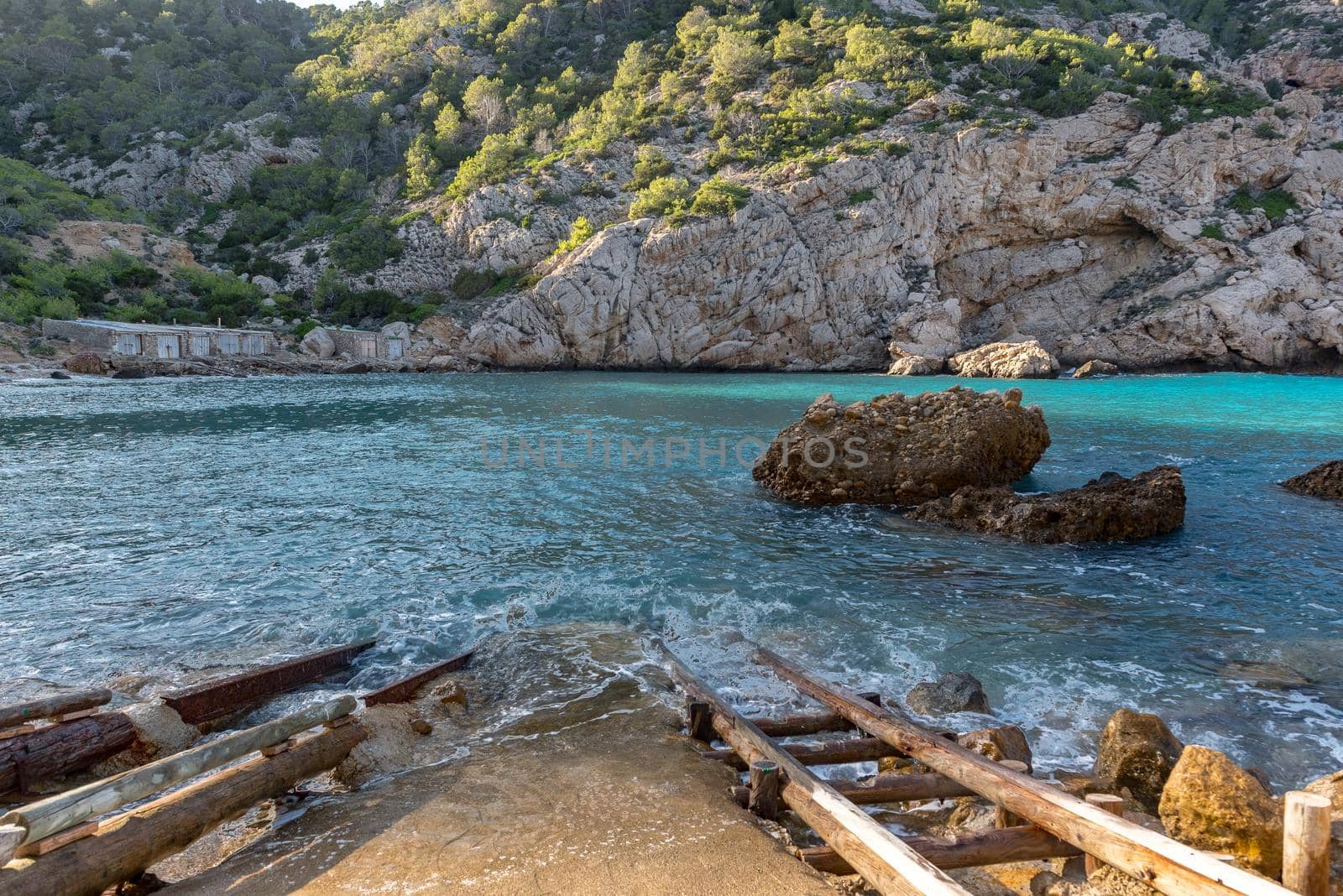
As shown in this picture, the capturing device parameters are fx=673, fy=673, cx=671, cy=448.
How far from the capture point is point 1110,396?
29406 millimetres

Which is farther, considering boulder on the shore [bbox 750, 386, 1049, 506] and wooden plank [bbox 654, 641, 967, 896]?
boulder on the shore [bbox 750, 386, 1049, 506]

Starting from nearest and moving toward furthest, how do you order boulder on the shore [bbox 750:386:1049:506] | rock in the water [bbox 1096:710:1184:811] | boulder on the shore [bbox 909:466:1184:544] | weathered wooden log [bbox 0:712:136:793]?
weathered wooden log [bbox 0:712:136:793] → rock in the water [bbox 1096:710:1184:811] → boulder on the shore [bbox 909:466:1184:544] → boulder on the shore [bbox 750:386:1049:506]

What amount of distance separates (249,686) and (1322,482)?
16376 mm

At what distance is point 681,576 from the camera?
8.23 meters

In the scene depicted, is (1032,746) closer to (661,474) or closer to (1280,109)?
(661,474)

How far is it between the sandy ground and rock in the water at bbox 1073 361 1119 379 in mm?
43619

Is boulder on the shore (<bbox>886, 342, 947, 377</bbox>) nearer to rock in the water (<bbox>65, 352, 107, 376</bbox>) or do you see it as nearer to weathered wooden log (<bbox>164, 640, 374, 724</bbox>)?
weathered wooden log (<bbox>164, 640, 374, 724</bbox>)

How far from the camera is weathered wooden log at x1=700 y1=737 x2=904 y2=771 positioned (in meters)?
4.07

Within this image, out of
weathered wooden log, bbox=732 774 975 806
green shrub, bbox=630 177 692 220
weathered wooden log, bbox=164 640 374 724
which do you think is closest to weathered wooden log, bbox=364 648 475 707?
weathered wooden log, bbox=164 640 374 724

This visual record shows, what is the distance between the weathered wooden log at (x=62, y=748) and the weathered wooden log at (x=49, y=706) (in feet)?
0.30

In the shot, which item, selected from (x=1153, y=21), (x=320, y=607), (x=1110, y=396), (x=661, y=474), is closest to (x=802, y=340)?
(x=1110, y=396)

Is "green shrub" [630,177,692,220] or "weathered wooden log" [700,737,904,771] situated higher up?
"green shrub" [630,177,692,220]

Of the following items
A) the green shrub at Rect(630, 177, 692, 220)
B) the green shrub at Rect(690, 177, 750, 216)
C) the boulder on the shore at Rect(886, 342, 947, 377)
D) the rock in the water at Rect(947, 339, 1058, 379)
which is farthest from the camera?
the green shrub at Rect(630, 177, 692, 220)

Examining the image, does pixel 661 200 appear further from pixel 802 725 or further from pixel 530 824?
pixel 530 824
